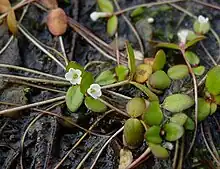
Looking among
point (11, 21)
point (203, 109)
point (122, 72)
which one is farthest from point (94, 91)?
point (11, 21)

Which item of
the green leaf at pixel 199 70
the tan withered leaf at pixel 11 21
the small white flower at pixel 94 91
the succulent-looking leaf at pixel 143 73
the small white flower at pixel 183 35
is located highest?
the tan withered leaf at pixel 11 21

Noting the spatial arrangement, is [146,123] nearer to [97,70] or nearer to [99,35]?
[97,70]

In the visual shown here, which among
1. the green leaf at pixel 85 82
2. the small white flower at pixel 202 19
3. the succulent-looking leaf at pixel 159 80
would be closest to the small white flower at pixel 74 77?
the green leaf at pixel 85 82

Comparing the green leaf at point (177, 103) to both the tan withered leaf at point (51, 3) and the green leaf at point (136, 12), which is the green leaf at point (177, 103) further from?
the tan withered leaf at point (51, 3)

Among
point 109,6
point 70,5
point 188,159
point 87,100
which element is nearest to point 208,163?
point 188,159

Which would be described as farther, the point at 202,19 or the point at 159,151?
the point at 202,19

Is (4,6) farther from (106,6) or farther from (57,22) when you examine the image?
(106,6)
